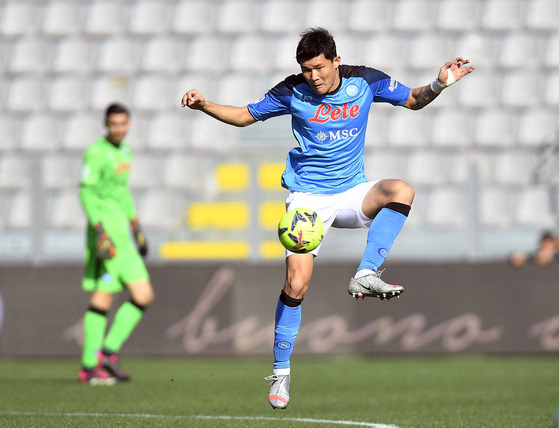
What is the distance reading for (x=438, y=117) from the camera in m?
13.1

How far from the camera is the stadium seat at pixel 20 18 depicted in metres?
14.2

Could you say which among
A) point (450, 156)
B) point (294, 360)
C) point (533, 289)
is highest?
point (450, 156)

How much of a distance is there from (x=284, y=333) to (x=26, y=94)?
9.14 m

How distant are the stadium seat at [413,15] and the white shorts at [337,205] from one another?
8.61 metres

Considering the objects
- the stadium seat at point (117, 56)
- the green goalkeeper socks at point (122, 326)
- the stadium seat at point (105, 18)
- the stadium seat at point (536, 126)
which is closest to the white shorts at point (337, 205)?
the green goalkeeper socks at point (122, 326)

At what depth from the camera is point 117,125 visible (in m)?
8.16

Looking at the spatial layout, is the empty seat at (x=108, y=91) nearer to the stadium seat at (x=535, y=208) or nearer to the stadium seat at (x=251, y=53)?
the stadium seat at (x=251, y=53)

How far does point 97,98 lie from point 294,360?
511 cm

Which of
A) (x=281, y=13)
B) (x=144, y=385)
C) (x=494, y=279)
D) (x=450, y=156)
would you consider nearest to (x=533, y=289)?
(x=494, y=279)

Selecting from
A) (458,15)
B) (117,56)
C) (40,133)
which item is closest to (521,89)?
(458,15)

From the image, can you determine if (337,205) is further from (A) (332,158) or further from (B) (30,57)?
(B) (30,57)

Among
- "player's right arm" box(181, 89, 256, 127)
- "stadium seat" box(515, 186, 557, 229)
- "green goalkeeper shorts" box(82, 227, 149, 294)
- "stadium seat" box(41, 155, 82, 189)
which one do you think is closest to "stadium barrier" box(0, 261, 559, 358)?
"stadium seat" box(515, 186, 557, 229)

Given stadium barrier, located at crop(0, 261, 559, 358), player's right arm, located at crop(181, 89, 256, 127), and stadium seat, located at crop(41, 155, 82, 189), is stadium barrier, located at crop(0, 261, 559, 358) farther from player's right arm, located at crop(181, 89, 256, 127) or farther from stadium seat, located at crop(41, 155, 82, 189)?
player's right arm, located at crop(181, 89, 256, 127)

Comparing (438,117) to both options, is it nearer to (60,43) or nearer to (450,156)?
(450,156)
